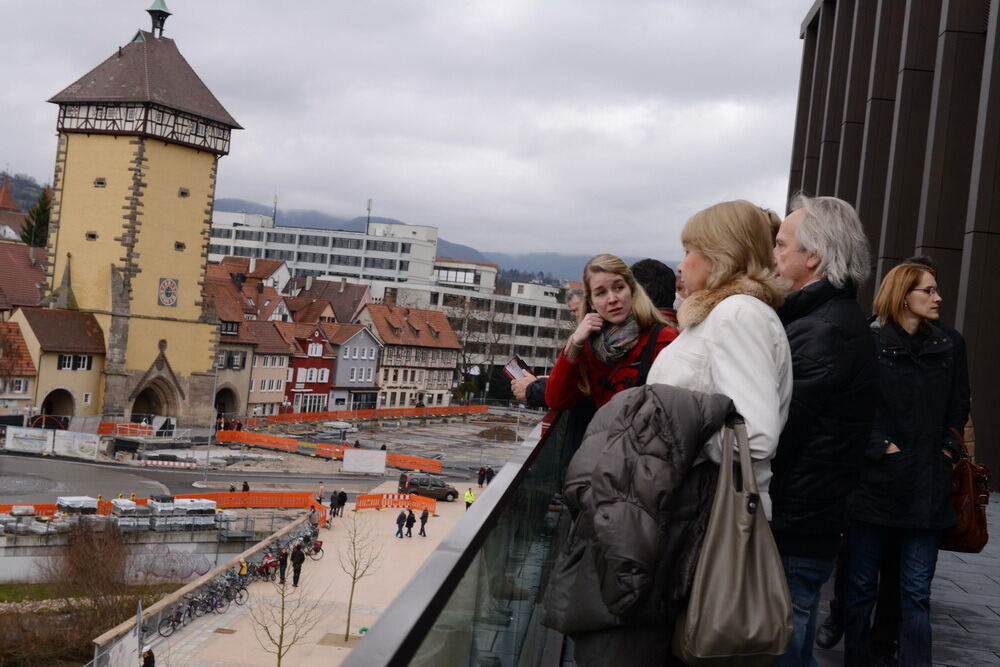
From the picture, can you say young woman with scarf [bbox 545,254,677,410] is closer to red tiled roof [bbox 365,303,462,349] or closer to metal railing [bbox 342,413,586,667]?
metal railing [bbox 342,413,586,667]

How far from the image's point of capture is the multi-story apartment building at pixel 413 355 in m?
81.2

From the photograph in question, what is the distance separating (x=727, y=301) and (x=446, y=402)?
84830mm

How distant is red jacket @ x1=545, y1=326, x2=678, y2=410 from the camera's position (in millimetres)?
4730

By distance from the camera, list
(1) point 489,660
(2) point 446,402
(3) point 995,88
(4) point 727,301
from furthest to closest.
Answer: (2) point 446,402
(3) point 995,88
(1) point 489,660
(4) point 727,301

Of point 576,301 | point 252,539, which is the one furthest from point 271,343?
point 576,301

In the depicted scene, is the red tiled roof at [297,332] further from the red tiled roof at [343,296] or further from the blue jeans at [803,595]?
the blue jeans at [803,595]

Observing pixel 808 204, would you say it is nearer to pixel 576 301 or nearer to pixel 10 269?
pixel 576 301

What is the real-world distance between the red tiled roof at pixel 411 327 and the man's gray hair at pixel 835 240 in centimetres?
7687

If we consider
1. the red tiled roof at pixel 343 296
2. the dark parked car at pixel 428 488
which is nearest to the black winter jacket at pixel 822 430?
the dark parked car at pixel 428 488

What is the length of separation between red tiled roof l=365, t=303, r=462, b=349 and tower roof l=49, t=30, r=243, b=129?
2717 cm

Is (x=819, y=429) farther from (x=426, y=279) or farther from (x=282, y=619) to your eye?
(x=426, y=279)

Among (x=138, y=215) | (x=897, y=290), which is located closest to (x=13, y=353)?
(x=138, y=215)

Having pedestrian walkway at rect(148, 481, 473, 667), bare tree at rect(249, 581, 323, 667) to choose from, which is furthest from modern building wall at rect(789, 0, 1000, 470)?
bare tree at rect(249, 581, 323, 667)

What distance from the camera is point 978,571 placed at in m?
7.35
